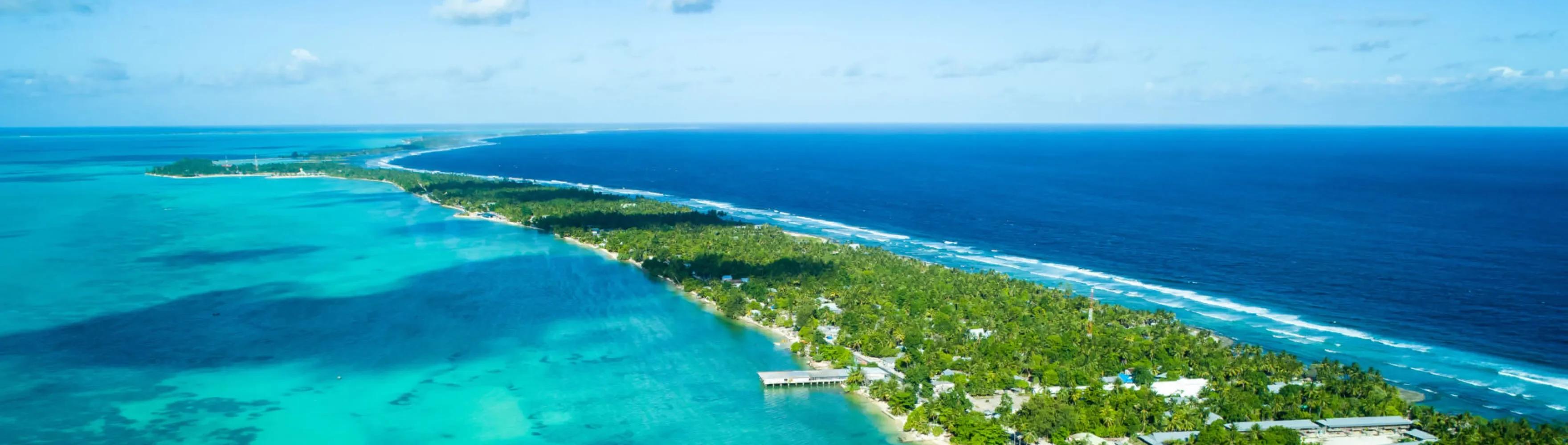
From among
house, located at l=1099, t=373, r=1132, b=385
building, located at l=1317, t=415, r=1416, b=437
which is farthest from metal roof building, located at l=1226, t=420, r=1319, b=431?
house, located at l=1099, t=373, r=1132, b=385

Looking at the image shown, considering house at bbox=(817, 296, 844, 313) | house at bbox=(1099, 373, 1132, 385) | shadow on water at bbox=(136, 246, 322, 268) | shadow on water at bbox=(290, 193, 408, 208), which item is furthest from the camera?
shadow on water at bbox=(290, 193, 408, 208)

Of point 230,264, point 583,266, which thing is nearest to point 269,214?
point 230,264

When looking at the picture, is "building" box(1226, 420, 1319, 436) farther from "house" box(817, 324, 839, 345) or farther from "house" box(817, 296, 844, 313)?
"house" box(817, 296, 844, 313)

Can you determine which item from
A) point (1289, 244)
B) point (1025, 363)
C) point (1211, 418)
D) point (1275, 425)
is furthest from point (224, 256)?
point (1289, 244)

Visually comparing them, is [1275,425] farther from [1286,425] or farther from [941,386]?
[941,386]

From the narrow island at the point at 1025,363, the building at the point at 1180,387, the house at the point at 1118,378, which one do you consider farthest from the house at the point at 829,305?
the building at the point at 1180,387
